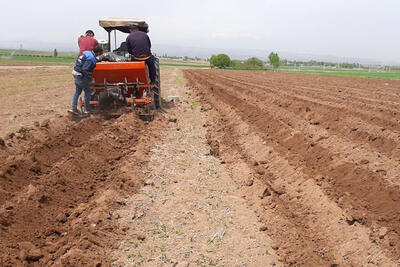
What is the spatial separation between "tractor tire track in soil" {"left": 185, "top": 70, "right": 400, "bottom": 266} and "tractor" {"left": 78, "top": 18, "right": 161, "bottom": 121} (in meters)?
1.95

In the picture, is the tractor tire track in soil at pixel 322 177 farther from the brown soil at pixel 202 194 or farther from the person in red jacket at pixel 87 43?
the person in red jacket at pixel 87 43

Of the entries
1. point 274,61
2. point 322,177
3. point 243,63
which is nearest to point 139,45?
point 322,177

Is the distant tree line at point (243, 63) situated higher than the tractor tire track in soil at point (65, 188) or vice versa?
the distant tree line at point (243, 63)

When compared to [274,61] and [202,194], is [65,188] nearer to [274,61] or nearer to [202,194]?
[202,194]

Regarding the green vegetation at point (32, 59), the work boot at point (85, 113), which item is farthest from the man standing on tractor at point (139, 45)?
the green vegetation at point (32, 59)

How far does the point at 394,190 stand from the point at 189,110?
8.33m

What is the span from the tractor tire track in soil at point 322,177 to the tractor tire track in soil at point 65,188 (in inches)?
70.0

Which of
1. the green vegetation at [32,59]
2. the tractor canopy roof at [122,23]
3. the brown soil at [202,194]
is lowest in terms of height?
the brown soil at [202,194]

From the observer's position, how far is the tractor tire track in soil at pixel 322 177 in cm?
391

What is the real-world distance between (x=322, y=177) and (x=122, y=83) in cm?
579

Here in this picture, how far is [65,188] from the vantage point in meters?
5.17

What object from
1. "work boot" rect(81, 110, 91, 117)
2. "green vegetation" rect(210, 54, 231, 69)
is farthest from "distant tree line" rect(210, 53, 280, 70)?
"work boot" rect(81, 110, 91, 117)

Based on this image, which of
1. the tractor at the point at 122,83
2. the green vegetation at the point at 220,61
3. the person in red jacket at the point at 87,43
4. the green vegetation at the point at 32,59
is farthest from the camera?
the green vegetation at the point at 220,61

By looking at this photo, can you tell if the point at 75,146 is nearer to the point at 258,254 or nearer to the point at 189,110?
the point at 258,254
